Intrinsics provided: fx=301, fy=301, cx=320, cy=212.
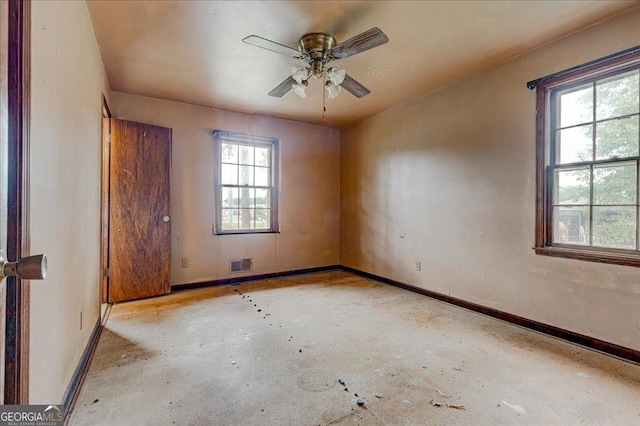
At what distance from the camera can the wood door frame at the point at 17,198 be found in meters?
0.94

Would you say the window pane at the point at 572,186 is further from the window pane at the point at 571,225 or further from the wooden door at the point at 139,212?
the wooden door at the point at 139,212

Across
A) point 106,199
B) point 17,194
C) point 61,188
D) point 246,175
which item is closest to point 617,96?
point 17,194

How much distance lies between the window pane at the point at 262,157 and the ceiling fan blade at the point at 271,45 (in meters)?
2.44

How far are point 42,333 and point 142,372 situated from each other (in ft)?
3.00

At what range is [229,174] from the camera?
4504 mm

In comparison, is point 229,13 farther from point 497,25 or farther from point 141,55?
point 497,25

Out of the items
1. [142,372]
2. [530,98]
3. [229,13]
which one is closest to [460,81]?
[530,98]

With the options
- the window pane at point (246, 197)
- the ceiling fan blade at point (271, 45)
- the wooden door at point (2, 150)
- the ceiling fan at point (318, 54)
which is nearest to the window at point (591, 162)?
the ceiling fan at point (318, 54)

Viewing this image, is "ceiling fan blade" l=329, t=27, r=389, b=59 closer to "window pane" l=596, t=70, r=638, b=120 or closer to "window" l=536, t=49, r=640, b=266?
"window" l=536, t=49, r=640, b=266

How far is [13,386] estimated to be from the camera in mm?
941

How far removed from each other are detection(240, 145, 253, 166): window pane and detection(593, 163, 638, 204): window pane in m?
4.04

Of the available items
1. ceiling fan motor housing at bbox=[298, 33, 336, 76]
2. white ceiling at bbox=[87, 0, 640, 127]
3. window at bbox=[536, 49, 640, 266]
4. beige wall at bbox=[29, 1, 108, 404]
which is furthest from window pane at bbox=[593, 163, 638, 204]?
beige wall at bbox=[29, 1, 108, 404]

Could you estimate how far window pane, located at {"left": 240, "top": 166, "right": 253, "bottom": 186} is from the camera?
4609 mm

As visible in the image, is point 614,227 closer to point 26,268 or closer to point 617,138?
point 617,138
